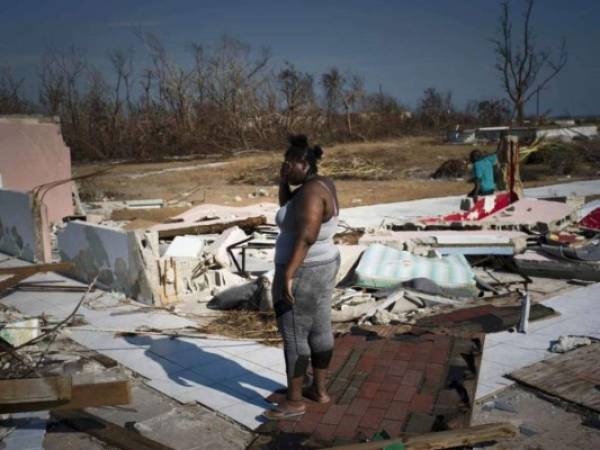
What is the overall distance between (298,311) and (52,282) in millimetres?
5426

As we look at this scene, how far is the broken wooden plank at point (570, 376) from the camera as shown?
393 centimetres

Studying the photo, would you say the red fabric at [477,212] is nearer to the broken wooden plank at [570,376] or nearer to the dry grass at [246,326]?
the dry grass at [246,326]

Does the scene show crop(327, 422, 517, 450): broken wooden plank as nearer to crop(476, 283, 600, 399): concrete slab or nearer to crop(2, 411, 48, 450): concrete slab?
crop(476, 283, 600, 399): concrete slab

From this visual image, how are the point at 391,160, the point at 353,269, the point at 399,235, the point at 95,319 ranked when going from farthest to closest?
the point at 391,160, the point at 399,235, the point at 353,269, the point at 95,319

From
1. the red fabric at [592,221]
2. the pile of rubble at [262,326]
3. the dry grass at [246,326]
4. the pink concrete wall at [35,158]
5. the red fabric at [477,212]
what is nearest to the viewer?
the pile of rubble at [262,326]

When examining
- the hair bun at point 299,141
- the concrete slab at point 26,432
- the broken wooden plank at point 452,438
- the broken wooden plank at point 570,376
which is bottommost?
the broken wooden plank at point 570,376

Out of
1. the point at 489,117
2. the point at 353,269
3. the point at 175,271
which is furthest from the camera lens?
the point at 489,117

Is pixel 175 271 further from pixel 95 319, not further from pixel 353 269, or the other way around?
pixel 353 269

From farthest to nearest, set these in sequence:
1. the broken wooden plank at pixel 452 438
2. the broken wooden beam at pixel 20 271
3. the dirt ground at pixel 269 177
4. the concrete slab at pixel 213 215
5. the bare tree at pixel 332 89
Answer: the bare tree at pixel 332 89, the dirt ground at pixel 269 177, the concrete slab at pixel 213 215, the broken wooden beam at pixel 20 271, the broken wooden plank at pixel 452 438

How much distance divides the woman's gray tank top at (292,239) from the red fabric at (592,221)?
24.5 ft

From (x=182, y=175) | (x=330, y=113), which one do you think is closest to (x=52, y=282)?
(x=182, y=175)

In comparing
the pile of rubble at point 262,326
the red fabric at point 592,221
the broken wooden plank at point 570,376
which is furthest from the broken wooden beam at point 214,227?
the broken wooden plank at point 570,376

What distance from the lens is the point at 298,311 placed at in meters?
3.62

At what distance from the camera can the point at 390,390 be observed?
13.6ft
